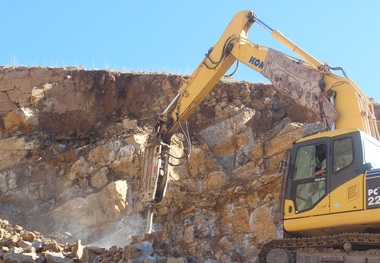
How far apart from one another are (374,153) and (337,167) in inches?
25.0

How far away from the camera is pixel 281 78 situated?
1009 cm

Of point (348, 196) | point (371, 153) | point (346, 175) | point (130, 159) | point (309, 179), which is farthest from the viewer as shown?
point (130, 159)

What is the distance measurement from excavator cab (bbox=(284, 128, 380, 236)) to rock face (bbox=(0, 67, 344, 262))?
A: 630 cm

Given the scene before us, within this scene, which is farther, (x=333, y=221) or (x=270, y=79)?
(x=270, y=79)

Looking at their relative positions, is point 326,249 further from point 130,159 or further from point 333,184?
point 130,159

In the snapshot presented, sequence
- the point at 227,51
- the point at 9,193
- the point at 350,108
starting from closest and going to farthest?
the point at 350,108, the point at 227,51, the point at 9,193

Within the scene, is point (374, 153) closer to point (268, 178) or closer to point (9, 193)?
point (268, 178)

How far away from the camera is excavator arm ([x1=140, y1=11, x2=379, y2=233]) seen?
29.2ft

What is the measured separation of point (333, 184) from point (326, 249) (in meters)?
0.95

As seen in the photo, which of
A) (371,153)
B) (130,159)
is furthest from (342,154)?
(130,159)

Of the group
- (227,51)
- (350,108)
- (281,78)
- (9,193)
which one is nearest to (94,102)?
(9,193)

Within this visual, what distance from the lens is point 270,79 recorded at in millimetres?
10312

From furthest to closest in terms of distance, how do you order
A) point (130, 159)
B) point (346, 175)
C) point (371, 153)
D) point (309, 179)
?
point (130, 159), point (309, 179), point (371, 153), point (346, 175)

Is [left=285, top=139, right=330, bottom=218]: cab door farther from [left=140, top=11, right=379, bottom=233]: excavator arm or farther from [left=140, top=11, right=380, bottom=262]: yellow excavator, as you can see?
[left=140, top=11, right=379, bottom=233]: excavator arm
